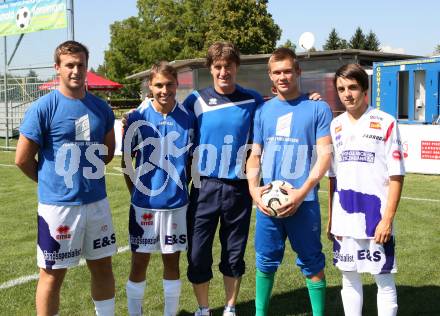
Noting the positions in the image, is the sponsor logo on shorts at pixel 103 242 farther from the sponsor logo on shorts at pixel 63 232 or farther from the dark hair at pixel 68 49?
the dark hair at pixel 68 49

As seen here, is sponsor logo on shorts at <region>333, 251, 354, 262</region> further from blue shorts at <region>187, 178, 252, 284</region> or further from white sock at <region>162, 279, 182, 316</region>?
white sock at <region>162, 279, 182, 316</region>

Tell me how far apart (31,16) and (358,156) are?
1527cm

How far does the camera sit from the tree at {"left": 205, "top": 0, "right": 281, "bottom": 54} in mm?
38062

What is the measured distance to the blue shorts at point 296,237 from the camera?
339 cm

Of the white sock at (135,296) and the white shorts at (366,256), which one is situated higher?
the white shorts at (366,256)

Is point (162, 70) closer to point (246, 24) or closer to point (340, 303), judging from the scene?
point (340, 303)

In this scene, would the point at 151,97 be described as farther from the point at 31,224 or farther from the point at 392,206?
the point at 31,224

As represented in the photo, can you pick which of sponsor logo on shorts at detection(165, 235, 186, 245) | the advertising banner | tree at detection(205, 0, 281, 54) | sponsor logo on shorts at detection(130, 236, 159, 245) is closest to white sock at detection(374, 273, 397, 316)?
sponsor logo on shorts at detection(165, 235, 186, 245)

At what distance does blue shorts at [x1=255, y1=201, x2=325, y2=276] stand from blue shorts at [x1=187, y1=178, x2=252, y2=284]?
203 millimetres

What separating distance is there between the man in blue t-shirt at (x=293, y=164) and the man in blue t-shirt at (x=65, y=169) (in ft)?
3.60

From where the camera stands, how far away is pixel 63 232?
3.12 meters

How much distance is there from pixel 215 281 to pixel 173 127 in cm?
183

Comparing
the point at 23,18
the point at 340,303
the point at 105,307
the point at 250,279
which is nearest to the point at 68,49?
the point at 105,307

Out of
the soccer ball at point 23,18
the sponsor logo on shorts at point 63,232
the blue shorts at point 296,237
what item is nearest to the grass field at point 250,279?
the blue shorts at point 296,237
